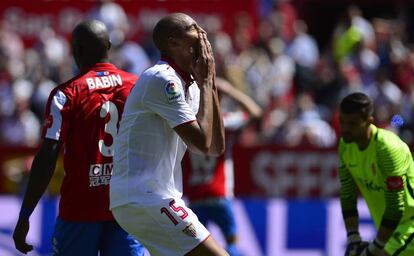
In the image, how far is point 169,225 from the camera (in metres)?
6.53

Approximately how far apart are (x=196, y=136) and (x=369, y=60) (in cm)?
1253

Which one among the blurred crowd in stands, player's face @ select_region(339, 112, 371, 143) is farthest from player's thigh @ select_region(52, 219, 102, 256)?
the blurred crowd in stands

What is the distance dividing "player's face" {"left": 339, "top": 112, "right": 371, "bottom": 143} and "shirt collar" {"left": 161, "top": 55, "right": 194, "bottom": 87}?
156 cm

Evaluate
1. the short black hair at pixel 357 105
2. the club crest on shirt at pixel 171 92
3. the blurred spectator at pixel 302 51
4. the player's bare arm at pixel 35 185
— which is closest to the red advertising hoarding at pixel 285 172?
the blurred spectator at pixel 302 51

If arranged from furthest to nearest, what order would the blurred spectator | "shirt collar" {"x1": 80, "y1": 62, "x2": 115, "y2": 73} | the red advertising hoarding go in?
the blurred spectator → the red advertising hoarding → "shirt collar" {"x1": 80, "y1": 62, "x2": 115, "y2": 73}

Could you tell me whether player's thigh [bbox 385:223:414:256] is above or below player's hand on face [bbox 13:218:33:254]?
below

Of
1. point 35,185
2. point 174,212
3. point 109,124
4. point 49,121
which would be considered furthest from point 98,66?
point 174,212

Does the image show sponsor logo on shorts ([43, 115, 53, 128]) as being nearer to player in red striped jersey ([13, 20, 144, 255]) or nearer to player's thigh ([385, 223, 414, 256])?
player in red striped jersey ([13, 20, 144, 255])

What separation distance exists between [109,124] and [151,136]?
1108 mm

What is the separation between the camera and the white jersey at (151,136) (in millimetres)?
6418

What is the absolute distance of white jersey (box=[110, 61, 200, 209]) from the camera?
6.42 metres

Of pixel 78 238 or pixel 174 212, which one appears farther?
pixel 78 238

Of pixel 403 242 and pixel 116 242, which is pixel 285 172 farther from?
pixel 116 242

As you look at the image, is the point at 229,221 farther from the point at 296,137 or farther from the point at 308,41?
the point at 308,41
